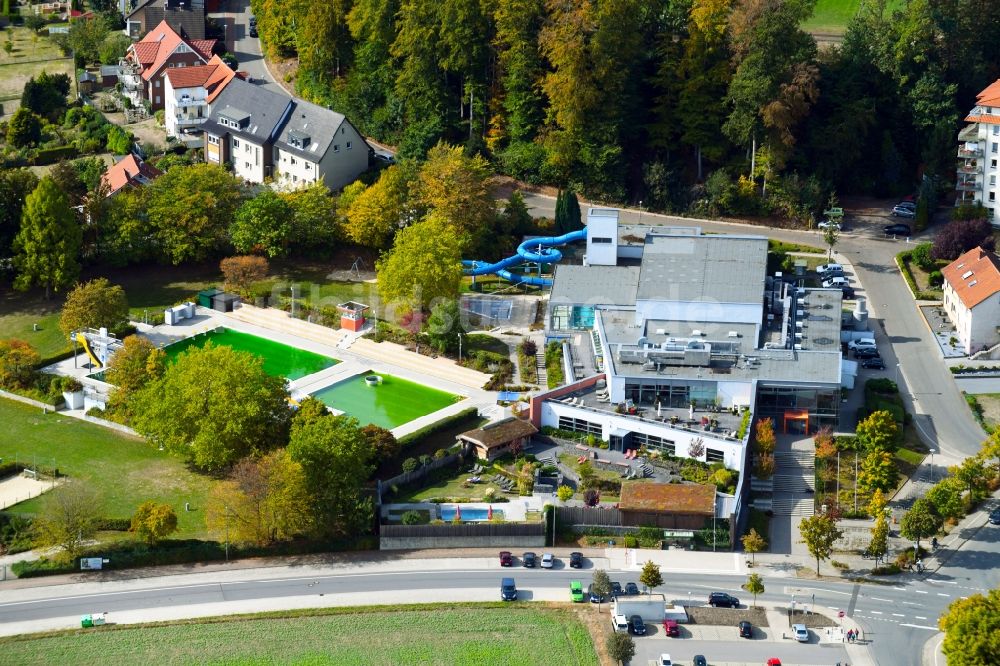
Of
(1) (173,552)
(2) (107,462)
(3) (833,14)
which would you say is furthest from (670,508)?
(3) (833,14)

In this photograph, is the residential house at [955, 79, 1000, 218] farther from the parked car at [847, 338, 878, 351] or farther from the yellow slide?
the yellow slide

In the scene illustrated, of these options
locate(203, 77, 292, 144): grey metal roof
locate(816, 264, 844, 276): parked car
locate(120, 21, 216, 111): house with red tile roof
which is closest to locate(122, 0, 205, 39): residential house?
locate(120, 21, 216, 111): house with red tile roof

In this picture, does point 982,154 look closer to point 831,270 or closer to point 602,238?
point 831,270

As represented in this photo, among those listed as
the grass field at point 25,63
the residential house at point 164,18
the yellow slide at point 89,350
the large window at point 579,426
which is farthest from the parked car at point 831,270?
the grass field at point 25,63

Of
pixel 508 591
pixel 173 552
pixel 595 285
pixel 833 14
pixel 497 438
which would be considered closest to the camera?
pixel 508 591

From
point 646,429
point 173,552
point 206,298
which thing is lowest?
point 173,552

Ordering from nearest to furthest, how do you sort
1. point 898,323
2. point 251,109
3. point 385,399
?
point 385,399, point 898,323, point 251,109

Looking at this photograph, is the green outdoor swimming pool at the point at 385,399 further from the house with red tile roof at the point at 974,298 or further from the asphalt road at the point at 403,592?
the house with red tile roof at the point at 974,298

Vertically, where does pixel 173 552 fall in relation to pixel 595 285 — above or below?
below
